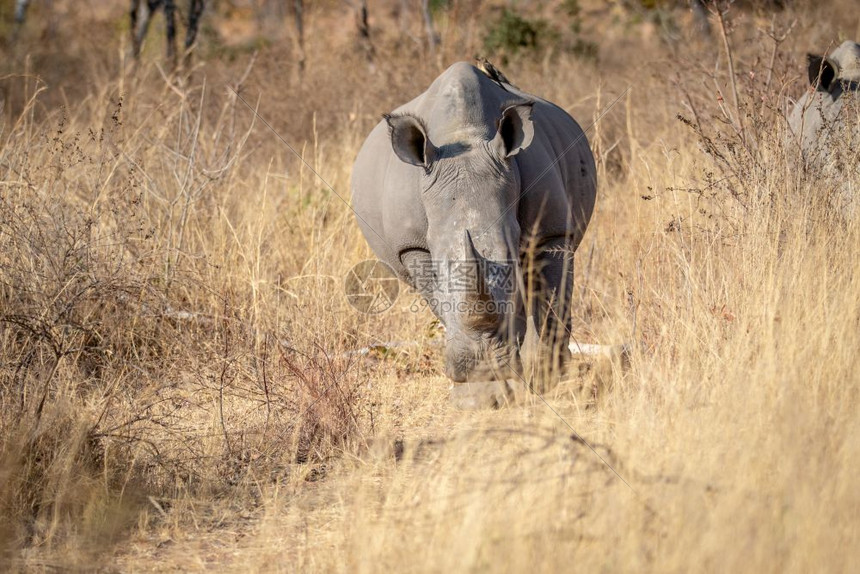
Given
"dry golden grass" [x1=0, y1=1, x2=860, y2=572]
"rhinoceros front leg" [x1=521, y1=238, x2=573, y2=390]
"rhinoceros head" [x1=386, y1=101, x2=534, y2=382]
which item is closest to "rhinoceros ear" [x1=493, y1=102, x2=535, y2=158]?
"rhinoceros head" [x1=386, y1=101, x2=534, y2=382]

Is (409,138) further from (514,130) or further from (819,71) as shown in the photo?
(819,71)

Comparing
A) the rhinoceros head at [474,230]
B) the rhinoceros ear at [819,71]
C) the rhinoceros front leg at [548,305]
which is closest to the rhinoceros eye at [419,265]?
the rhinoceros head at [474,230]

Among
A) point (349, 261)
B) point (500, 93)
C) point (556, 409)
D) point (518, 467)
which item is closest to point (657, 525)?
point (518, 467)

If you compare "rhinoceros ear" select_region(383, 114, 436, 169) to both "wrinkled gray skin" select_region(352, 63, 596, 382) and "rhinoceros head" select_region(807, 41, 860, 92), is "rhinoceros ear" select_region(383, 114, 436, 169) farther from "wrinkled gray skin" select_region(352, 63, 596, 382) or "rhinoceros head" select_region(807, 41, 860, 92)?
"rhinoceros head" select_region(807, 41, 860, 92)

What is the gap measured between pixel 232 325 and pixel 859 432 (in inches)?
150

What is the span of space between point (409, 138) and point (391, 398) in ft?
4.97

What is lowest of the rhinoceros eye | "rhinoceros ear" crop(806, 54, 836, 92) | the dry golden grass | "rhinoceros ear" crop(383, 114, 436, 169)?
the dry golden grass

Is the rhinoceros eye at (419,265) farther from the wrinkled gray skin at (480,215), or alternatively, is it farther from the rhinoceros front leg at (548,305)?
the rhinoceros front leg at (548,305)

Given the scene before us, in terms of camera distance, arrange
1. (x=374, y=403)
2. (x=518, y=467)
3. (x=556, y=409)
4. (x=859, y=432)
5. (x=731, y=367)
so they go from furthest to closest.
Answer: (x=374, y=403)
(x=556, y=409)
(x=731, y=367)
(x=518, y=467)
(x=859, y=432)

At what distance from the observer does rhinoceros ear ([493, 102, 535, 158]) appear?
15.4 ft

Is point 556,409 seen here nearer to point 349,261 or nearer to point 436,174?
point 436,174

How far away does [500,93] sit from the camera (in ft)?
17.8

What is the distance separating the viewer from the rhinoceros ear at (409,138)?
4664 millimetres

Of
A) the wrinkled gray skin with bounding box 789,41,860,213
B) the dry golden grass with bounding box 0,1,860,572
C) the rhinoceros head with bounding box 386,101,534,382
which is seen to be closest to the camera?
the dry golden grass with bounding box 0,1,860,572
